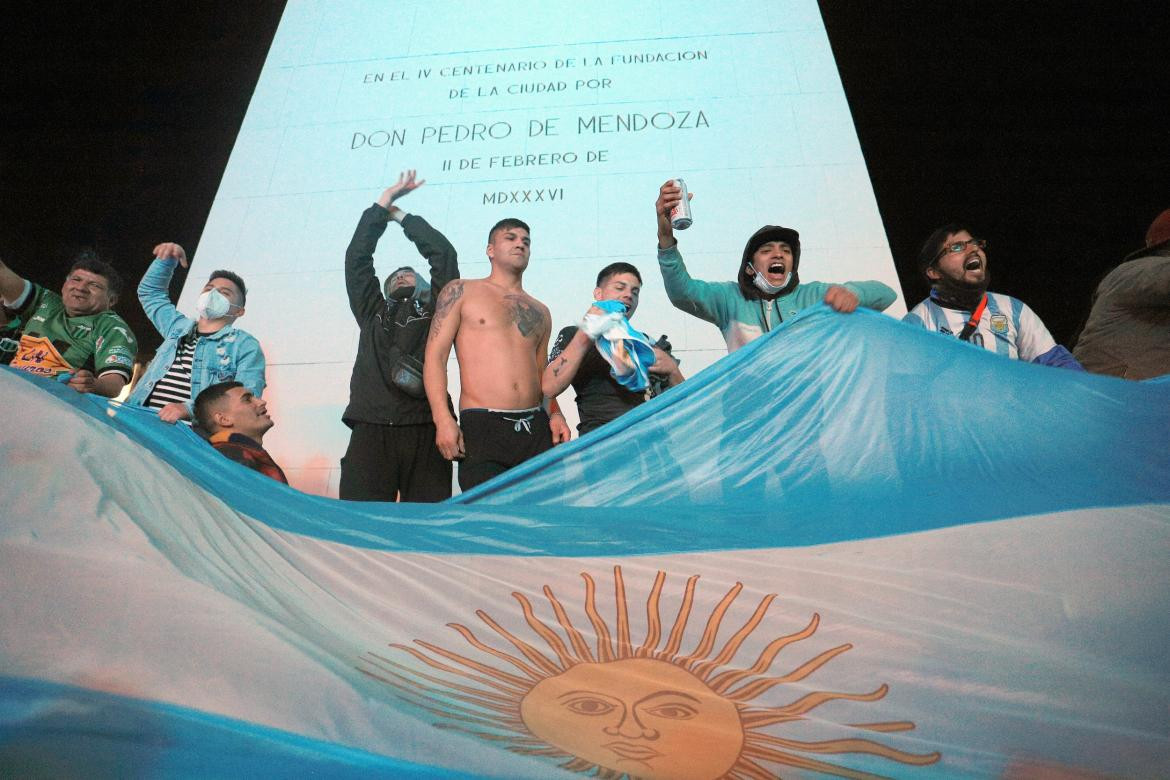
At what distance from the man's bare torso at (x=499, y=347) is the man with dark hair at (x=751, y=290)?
0.44 m

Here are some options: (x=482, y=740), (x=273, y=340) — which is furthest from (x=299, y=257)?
(x=482, y=740)

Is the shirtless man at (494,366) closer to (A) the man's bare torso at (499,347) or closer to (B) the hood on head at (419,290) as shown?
(A) the man's bare torso at (499,347)

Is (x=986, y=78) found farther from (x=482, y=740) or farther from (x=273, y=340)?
(x=482, y=740)

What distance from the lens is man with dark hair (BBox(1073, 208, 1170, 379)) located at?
2.74 meters

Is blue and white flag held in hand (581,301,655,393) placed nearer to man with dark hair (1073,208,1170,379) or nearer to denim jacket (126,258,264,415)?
denim jacket (126,258,264,415)

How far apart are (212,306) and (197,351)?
199 mm

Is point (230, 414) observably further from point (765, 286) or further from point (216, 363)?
point (765, 286)

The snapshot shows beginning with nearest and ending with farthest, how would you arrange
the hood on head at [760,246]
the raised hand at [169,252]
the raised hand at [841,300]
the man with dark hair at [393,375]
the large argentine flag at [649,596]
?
the large argentine flag at [649,596], the raised hand at [841,300], the man with dark hair at [393,375], the hood on head at [760,246], the raised hand at [169,252]

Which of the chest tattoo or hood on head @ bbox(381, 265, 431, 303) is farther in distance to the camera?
hood on head @ bbox(381, 265, 431, 303)

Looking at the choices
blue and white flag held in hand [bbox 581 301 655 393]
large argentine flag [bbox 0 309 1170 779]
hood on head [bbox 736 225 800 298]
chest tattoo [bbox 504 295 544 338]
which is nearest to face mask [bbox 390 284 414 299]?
chest tattoo [bbox 504 295 544 338]

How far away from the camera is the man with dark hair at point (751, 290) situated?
9.70ft

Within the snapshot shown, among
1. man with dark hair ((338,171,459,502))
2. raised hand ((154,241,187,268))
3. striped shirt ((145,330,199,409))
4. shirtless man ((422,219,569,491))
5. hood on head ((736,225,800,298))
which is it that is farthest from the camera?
raised hand ((154,241,187,268))

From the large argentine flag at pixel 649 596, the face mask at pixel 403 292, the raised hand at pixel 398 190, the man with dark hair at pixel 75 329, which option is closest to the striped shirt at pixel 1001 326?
the large argentine flag at pixel 649 596

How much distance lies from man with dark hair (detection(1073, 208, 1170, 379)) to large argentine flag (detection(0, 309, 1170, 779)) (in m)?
0.55
